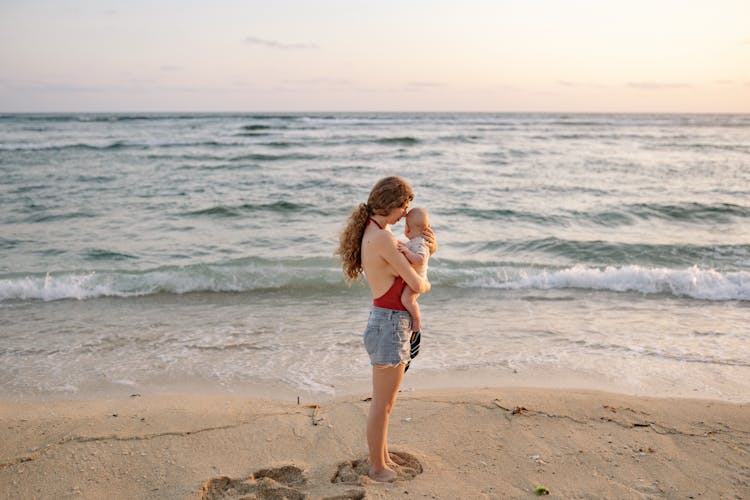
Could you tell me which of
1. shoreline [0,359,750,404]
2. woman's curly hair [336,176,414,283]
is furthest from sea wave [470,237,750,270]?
woman's curly hair [336,176,414,283]

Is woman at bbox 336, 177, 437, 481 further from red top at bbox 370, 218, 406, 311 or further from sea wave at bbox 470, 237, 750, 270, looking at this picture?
sea wave at bbox 470, 237, 750, 270

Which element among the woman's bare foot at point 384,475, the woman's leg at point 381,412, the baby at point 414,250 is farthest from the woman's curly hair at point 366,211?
the woman's bare foot at point 384,475

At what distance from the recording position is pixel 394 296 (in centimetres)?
330

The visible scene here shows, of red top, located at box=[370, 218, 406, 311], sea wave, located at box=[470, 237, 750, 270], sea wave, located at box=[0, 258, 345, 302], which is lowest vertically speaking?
sea wave, located at box=[0, 258, 345, 302]

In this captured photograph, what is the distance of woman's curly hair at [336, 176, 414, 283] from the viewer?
10.6ft

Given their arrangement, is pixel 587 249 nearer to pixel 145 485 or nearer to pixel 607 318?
pixel 607 318

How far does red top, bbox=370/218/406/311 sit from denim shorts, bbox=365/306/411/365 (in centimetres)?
3

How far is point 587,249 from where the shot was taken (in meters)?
11.1

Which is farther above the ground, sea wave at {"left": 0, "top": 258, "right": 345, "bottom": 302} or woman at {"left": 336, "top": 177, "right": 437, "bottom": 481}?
woman at {"left": 336, "top": 177, "right": 437, "bottom": 481}

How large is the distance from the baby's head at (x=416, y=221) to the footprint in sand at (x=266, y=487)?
153 centimetres

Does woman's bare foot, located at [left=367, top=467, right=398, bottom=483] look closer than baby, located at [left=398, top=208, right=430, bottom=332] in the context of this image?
No

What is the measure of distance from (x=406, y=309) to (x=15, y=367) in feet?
15.1

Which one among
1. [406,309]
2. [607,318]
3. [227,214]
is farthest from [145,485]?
[227,214]

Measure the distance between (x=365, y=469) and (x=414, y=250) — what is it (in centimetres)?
146
